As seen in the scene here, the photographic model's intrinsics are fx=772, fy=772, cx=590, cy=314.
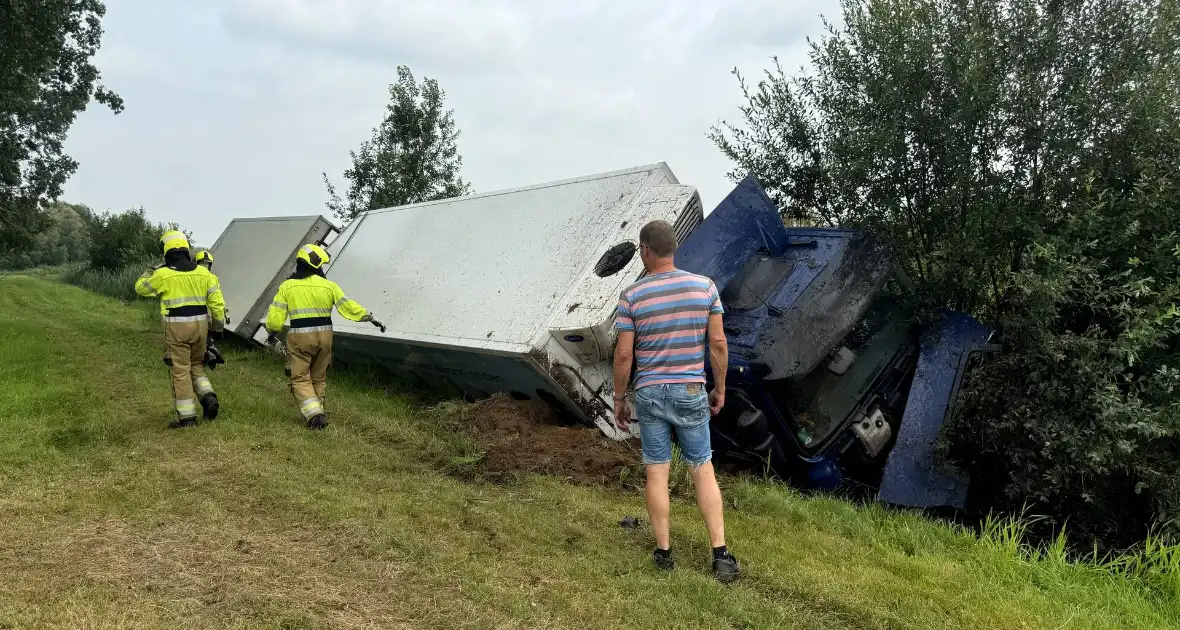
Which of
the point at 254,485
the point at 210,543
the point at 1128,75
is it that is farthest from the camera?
the point at 1128,75

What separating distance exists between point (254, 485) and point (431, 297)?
8.94 feet

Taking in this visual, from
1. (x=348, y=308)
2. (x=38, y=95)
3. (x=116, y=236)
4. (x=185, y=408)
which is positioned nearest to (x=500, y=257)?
(x=348, y=308)

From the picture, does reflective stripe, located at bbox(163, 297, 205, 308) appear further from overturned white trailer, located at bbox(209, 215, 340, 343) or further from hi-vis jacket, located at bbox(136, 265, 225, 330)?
overturned white trailer, located at bbox(209, 215, 340, 343)

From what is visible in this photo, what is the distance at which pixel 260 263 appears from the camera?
1060cm

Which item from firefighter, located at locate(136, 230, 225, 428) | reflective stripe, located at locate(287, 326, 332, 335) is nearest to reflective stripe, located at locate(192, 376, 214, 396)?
firefighter, located at locate(136, 230, 225, 428)

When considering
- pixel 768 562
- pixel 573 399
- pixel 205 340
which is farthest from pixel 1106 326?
pixel 205 340

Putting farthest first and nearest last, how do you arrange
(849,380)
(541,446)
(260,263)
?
(260,263)
(849,380)
(541,446)

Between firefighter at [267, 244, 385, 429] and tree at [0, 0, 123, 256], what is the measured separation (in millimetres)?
6818

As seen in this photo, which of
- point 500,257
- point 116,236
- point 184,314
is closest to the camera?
point 184,314

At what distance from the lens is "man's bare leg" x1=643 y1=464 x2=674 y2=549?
3.41 metres

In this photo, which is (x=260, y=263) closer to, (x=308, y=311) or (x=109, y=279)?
(x=308, y=311)

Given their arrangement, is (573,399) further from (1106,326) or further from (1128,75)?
(1128,75)

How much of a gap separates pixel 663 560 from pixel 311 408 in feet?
12.3

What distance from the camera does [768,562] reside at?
359cm
